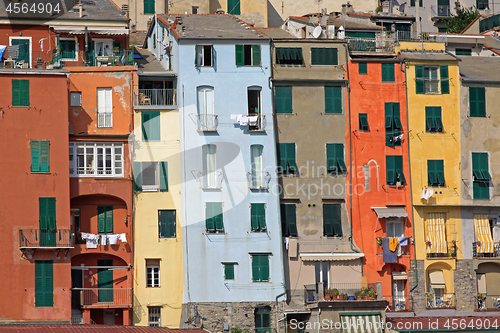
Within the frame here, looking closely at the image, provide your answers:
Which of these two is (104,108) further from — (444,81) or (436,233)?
(436,233)

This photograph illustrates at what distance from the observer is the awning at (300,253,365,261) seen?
194 ft

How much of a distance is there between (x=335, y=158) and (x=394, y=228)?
616 centimetres

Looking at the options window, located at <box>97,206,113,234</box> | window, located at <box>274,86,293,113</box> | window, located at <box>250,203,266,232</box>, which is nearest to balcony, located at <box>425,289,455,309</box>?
window, located at <box>250,203,266,232</box>

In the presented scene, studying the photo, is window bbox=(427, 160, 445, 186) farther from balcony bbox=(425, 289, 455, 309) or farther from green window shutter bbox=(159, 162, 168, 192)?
green window shutter bbox=(159, 162, 168, 192)

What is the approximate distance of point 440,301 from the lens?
61.3m

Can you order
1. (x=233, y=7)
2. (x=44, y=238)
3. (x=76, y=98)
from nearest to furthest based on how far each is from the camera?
(x=44, y=238) < (x=76, y=98) < (x=233, y=7)

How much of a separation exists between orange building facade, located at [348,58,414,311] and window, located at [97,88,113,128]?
15945 millimetres

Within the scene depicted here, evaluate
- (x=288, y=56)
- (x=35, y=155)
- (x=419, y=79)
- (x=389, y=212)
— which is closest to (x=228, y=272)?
(x=389, y=212)

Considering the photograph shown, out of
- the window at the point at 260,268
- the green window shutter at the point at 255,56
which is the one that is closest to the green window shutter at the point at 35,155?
the window at the point at 260,268

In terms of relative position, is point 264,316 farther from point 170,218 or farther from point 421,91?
point 421,91

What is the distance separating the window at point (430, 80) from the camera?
63188mm

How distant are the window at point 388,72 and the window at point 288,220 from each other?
1099 cm

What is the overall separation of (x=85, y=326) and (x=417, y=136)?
2540 centimetres

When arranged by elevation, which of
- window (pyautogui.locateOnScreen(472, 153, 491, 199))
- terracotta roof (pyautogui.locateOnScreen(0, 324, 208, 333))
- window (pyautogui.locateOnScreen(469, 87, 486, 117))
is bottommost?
terracotta roof (pyautogui.locateOnScreen(0, 324, 208, 333))
